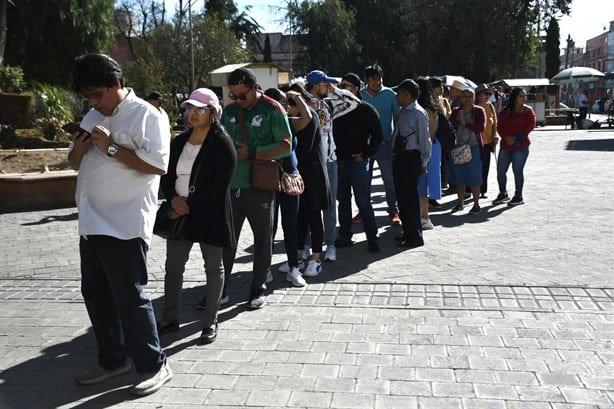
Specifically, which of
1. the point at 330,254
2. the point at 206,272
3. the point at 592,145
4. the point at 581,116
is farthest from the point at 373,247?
the point at 581,116

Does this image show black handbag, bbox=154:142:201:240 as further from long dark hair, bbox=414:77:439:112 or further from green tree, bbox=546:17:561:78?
green tree, bbox=546:17:561:78

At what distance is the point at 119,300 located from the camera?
11.6 ft

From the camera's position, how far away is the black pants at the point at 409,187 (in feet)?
22.0

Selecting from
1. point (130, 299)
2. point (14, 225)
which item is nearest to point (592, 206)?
point (130, 299)

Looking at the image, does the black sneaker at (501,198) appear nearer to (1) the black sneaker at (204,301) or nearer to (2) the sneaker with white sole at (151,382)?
(1) the black sneaker at (204,301)

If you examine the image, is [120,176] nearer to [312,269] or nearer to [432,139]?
[312,269]

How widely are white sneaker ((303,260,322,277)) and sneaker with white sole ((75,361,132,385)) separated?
232 cm

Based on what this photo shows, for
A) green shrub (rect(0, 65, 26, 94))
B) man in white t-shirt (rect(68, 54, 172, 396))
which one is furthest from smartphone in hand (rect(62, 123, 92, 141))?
green shrub (rect(0, 65, 26, 94))

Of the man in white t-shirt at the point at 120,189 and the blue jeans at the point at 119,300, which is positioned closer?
the man in white t-shirt at the point at 120,189

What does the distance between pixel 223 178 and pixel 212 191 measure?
11cm

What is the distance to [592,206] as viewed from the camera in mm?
8961

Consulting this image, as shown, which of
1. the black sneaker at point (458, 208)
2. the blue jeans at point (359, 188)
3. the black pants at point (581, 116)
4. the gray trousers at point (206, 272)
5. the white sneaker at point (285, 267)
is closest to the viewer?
the gray trousers at point (206, 272)

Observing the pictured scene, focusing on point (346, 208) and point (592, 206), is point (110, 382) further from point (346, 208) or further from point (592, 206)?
point (592, 206)

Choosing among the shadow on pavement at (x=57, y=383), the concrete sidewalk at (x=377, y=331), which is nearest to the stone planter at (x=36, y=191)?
the concrete sidewalk at (x=377, y=331)
